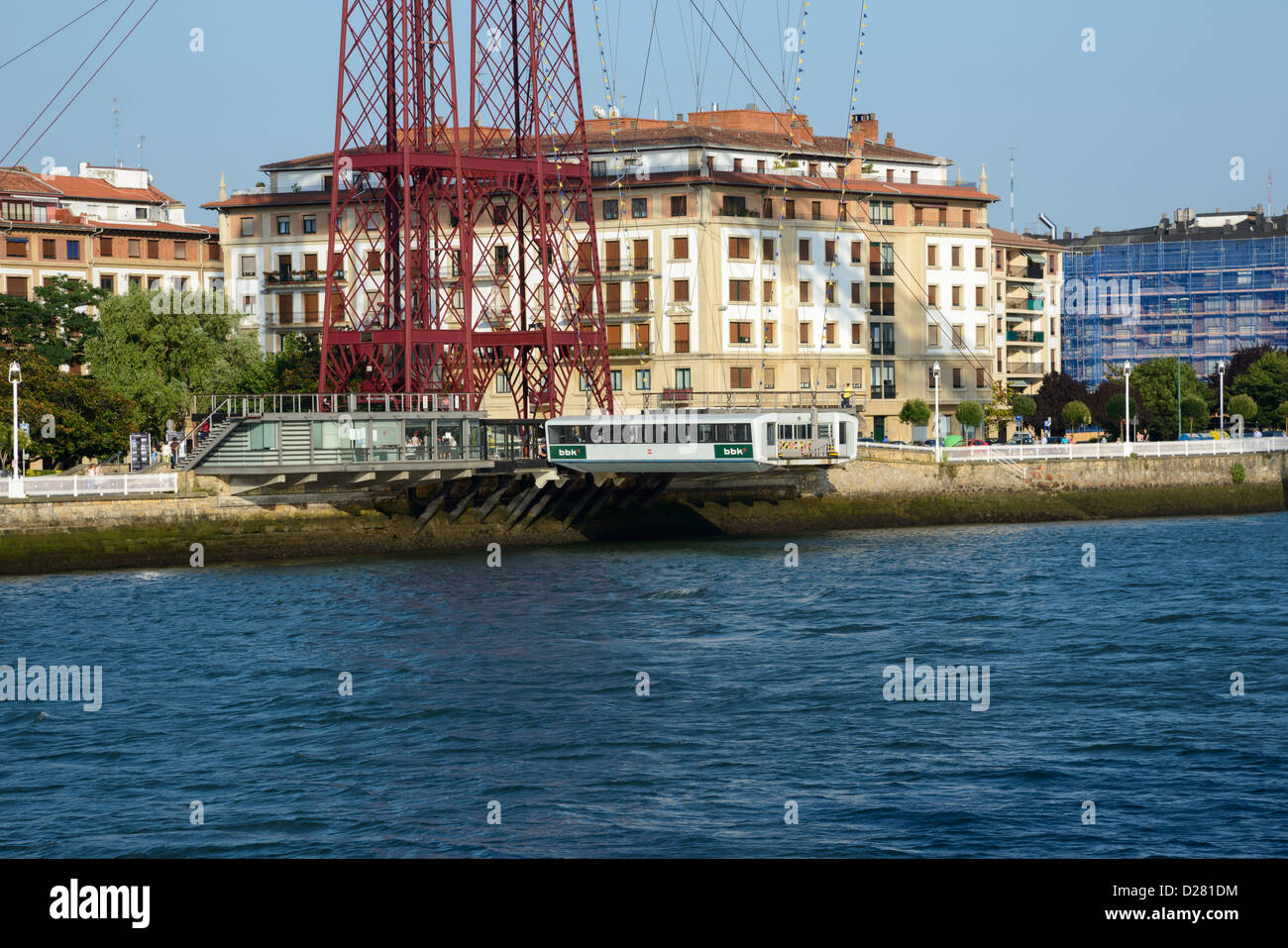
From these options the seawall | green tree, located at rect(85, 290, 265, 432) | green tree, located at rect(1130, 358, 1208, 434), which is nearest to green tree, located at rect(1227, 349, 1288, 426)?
green tree, located at rect(1130, 358, 1208, 434)

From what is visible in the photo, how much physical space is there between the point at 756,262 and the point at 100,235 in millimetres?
50219

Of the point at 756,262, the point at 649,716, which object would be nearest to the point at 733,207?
the point at 756,262

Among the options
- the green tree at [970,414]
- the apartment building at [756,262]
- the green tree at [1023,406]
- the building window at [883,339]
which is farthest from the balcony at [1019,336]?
the green tree at [970,414]

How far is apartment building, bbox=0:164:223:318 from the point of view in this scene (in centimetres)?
11156

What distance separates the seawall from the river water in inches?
127

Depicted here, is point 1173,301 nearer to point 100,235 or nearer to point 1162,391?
point 1162,391

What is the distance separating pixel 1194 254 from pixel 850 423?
109 m

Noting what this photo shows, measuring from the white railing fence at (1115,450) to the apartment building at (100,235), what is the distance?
57.8 metres

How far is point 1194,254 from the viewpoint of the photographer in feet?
540

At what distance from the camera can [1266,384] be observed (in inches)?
4970

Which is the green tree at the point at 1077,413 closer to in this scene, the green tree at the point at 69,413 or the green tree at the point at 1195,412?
the green tree at the point at 1195,412

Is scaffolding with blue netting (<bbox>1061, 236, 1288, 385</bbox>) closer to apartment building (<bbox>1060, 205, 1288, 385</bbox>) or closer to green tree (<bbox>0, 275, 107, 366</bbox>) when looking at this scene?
apartment building (<bbox>1060, 205, 1288, 385</bbox>)
